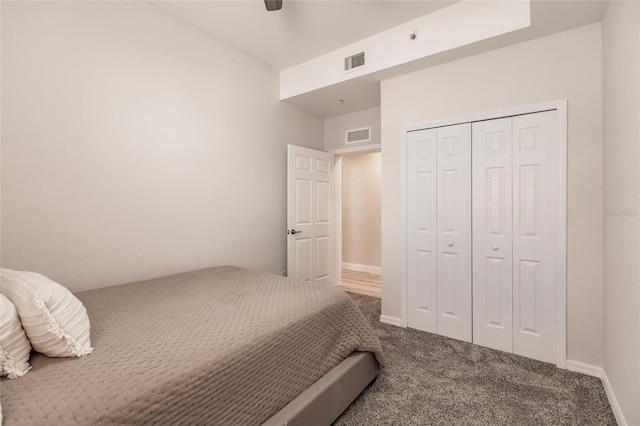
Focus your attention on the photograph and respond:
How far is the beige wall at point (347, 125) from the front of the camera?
4.05 m

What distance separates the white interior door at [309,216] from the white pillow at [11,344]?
2717 mm

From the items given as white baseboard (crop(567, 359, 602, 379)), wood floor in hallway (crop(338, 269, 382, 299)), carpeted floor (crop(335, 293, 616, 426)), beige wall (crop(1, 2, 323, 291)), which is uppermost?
beige wall (crop(1, 2, 323, 291))

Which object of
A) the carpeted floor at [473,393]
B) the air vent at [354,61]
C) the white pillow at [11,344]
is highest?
the air vent at [354,61]

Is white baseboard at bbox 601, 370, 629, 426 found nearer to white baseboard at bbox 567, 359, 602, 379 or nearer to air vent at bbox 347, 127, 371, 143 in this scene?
white baseboard at bbox 567, 359, 602, 379

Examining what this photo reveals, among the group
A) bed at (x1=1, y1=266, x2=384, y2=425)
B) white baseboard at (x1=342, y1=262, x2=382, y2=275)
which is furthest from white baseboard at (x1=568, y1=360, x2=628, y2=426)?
white baseboard at (x1=342, y1=262, x2=382, y2=275)

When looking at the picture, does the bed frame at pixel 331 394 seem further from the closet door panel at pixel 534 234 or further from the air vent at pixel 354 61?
the air vent at pixel 354 61

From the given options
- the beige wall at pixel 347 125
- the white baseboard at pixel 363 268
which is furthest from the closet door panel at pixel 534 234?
the white baseboard at pixel 363 268

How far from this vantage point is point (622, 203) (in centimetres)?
166

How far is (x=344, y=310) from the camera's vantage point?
187 cm

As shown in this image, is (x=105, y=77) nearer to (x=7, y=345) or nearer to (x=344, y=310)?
(x=7, y=345)

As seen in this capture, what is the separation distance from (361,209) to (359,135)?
2.07 metres

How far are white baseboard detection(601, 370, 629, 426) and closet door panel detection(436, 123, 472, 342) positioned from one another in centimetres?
87

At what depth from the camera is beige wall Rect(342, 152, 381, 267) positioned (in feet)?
18.9

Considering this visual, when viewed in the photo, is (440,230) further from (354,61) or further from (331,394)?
(354,61)
